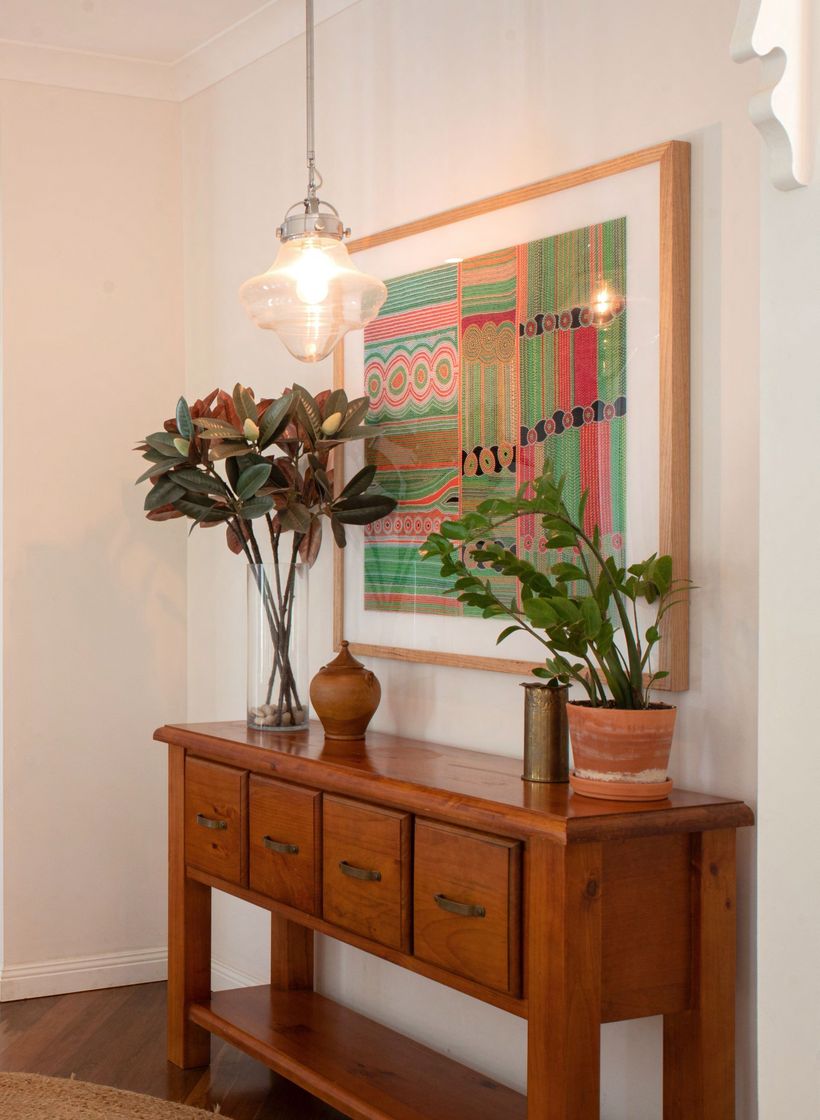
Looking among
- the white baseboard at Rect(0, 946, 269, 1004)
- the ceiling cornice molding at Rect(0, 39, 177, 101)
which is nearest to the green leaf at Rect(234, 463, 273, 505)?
the white baseboard at Rect(0, 946, 269, 1004)

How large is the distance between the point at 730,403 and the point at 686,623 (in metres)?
0.39

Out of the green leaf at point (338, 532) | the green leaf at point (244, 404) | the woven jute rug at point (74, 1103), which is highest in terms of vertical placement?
the green leaf at point (244, 404)

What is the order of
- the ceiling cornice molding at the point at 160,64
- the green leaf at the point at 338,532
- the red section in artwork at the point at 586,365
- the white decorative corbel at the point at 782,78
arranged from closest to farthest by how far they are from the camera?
the white decorative corbel at the point at 782,78 → the red section in artwork at the point at 586,365 → the green leaf at the point at 338,532 → the ceiling cornice molding at the point at 160,64

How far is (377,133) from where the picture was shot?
126 inches

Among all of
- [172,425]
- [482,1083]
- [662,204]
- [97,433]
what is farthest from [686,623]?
[97,433]

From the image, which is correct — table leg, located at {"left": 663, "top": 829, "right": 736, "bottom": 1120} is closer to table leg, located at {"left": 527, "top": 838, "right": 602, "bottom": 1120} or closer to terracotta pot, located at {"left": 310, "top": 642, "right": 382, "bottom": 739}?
table leg, located at {"left": 527, "top": 838, "right": 602, "bottom": 1120}

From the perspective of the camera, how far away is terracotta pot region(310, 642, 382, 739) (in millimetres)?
2879

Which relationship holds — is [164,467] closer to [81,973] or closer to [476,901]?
[476,901]

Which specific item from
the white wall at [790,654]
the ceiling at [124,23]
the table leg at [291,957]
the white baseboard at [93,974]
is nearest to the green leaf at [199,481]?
the table leg at [291,957]

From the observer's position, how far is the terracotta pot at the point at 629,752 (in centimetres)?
212

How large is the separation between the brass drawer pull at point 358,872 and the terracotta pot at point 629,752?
19.7 inches

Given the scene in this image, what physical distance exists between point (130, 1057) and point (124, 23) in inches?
111

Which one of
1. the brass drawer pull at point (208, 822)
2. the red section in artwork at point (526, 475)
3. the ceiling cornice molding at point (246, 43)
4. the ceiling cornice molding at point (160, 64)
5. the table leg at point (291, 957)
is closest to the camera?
the red section in artwork at point (526, 475)

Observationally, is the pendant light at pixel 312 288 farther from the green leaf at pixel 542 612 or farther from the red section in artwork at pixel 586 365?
the green leaf at pixel 542 612
